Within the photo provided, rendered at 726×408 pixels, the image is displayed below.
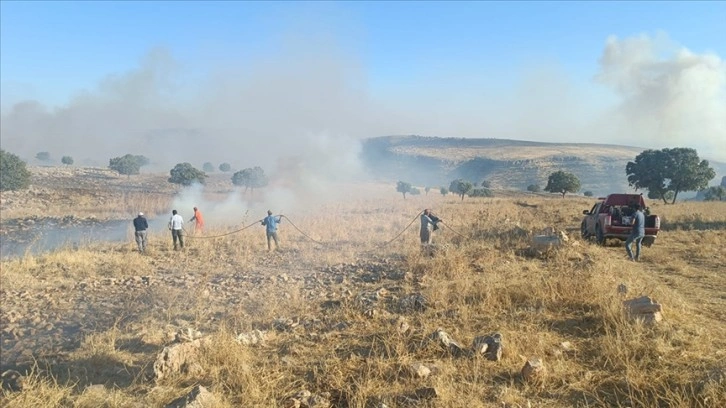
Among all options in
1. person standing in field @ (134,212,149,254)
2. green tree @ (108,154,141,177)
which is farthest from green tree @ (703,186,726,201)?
green tree @ (108,154,141,177)

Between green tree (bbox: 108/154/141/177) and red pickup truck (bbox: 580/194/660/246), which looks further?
green tree (bbox: 108/154/141/177)

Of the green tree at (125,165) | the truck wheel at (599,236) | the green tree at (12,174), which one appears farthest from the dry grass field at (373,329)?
the green tree at (125,165)

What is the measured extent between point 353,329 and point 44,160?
379 feet

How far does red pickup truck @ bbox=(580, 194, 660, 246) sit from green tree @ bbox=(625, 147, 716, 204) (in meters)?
29.4

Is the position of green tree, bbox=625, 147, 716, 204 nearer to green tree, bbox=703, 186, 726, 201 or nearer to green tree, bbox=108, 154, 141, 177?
green tree, bbox=703, 186, 726, 201

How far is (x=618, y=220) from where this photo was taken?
1346 cm

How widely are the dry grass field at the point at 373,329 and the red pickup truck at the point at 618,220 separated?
5.18 ft

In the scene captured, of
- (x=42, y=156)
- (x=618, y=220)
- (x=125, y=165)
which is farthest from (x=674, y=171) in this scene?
(x=42, y=156)

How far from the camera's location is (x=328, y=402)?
12.5ft

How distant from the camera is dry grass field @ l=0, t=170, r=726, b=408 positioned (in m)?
3.90

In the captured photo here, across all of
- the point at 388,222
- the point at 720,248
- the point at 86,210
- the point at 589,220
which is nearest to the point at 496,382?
the point at 720,248

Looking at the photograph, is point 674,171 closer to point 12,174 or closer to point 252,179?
point 252,179

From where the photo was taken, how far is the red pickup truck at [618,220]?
12805 millimetres

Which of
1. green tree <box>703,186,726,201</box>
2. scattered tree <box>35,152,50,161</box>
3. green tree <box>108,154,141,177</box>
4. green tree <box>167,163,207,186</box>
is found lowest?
green tree <box>703,186,726,201</box>
